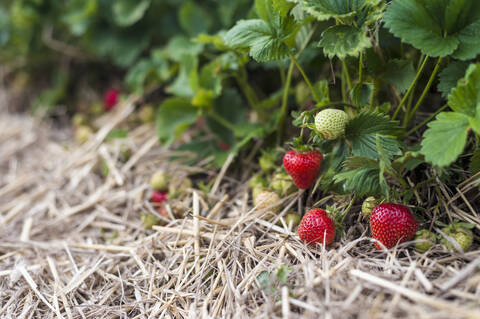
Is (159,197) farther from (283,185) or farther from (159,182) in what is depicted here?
(283,185)

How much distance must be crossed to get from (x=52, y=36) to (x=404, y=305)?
2775 mm

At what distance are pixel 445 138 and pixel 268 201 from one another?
630 millimetres

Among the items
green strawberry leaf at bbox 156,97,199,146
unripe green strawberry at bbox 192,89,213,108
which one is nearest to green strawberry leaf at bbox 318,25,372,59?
unripe green strawberry at bbox 192,89,213,108

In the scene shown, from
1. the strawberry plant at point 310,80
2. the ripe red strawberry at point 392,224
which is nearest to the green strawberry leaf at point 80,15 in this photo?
the strawberry plant at point 310,80

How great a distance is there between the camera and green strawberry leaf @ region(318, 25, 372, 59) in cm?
106

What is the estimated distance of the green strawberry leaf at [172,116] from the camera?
5.86 feet

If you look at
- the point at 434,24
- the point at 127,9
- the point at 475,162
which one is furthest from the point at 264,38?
the point at 127,9

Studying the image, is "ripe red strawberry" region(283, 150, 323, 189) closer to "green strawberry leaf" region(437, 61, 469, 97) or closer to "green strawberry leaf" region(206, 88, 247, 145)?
"green strawberry leaf" region(437, 61, 469, 97)

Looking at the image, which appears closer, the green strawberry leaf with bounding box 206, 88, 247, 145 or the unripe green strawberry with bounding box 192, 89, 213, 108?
the unripe green strawberry with bounding box 192, 89, 213, 108

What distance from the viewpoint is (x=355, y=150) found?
3.92 feet

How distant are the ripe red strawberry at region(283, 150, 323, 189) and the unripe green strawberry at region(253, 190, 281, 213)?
0.15 metres

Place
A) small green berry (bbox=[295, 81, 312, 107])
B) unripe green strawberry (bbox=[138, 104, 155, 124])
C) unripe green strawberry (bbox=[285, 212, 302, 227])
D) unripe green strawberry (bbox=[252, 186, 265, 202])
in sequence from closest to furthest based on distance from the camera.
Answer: unripe green strawberry (bbox=[285, 212, 302, 227]) < unripe green strawberry (bbox=[252, 186, 265, 202]) < small green berry (bbox=[295, 81, 312, 107]) < unripe green strawberry (bbox=[138, 104, 155, 124])

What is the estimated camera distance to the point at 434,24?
110 cm

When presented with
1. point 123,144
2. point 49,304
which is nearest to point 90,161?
point 123,144
